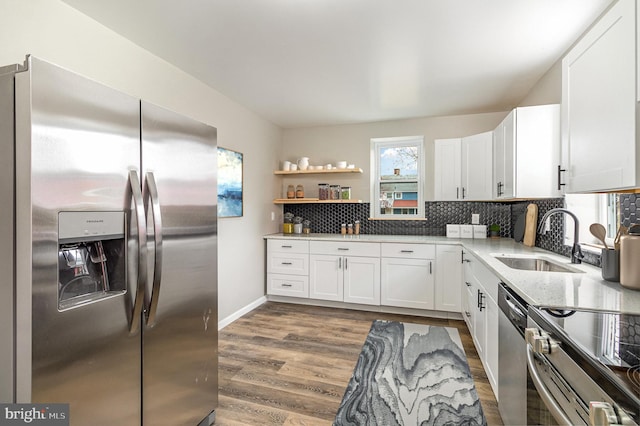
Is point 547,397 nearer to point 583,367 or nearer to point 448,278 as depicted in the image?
point 583,367

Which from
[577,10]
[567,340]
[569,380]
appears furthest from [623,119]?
[577,10]

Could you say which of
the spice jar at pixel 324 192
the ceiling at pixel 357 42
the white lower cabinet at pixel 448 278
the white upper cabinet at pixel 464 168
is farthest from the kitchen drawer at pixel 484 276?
the spice jar at pixel 324 192

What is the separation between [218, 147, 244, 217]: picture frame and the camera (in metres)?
3.28

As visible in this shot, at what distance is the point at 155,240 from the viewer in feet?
4.77

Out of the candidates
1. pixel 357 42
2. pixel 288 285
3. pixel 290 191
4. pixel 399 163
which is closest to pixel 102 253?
pixel 357 42

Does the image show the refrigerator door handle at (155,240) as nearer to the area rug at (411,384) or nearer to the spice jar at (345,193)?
the area rug at (411,384)

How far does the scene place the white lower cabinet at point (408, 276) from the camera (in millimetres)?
3602

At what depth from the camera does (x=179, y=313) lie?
1644mm

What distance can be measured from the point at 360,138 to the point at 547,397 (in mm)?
3890

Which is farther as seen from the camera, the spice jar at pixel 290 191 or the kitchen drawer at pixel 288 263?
the spice jar at pixel 290 191

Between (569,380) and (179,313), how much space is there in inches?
63.9

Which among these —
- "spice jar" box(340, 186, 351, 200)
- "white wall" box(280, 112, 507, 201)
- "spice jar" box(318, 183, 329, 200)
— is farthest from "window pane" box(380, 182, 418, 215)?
"spice jar" box(318, 183, 329, 200)

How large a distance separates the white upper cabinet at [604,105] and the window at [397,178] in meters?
2.60

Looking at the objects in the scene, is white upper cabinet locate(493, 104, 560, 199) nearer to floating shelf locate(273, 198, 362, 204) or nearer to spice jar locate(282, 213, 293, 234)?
floating shelf locate(273, 198, 362, 204)
